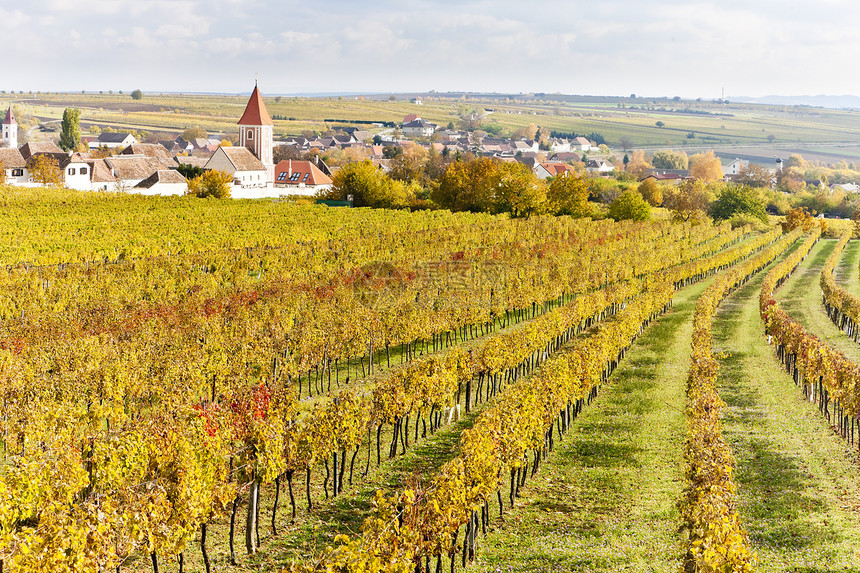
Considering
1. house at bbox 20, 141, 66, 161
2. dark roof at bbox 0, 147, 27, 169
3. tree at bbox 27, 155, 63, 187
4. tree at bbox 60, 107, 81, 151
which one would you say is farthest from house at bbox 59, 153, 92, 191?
tree at bbox 60, 107, 81, 151

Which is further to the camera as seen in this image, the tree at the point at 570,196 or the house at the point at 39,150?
the house at the point at 39,150

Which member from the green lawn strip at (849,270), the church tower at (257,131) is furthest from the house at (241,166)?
the green lawn strip at (849,270)

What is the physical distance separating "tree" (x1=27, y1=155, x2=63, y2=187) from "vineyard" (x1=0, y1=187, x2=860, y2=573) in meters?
56.0

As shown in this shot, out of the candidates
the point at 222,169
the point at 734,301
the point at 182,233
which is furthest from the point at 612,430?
the point at 222,169

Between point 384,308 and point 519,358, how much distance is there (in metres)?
10.5

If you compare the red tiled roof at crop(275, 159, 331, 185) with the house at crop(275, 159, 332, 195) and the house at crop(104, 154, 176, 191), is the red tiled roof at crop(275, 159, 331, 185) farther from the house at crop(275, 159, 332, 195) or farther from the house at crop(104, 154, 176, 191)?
the house at crop(104, 154, 176, 191)

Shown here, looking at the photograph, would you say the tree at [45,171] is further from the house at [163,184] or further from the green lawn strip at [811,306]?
the green lawn strip at [811,306]

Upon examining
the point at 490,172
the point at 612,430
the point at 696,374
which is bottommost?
the point at 612,430

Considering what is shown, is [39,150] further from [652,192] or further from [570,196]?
[652,192]

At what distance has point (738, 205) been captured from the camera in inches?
4562

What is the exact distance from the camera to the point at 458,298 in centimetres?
4428

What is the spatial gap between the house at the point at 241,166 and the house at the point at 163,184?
9039 mm

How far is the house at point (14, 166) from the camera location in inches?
4333

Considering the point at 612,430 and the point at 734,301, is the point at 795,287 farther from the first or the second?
the point at 612,430
